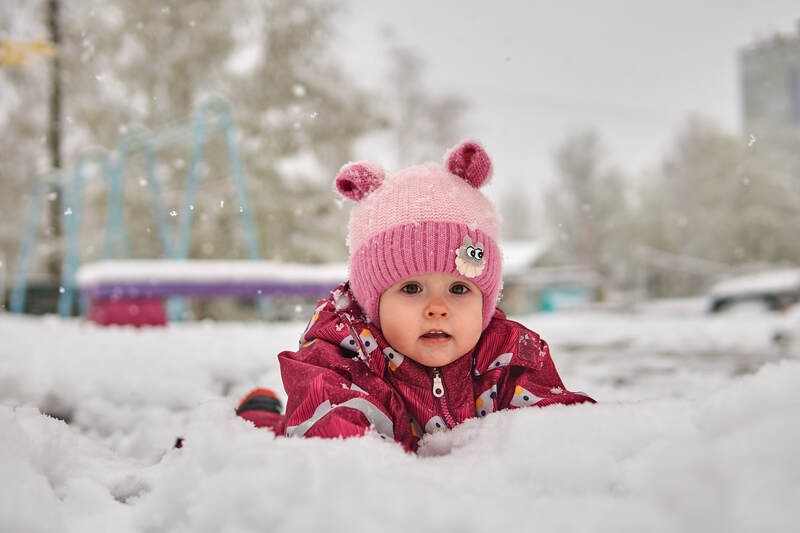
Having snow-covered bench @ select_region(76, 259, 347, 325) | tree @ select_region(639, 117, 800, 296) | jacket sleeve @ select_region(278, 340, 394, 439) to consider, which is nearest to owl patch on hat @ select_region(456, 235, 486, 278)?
jacket sleeve @ select_region(278, 340, 394, 439)

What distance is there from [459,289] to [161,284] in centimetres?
387

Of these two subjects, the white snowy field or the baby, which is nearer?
the white snowy field

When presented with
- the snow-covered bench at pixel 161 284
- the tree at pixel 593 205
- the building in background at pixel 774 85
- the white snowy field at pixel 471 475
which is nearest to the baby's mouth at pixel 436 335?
the white snowy field at pixel 471 475

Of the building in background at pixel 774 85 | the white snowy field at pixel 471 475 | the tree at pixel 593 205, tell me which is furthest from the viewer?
the tree at pixel 593 205

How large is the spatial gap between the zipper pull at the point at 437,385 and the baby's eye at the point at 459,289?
19cm

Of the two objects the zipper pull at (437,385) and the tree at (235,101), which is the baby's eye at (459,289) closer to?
the zipper pull at (437,385)

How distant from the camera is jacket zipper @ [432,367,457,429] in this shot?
1.42m

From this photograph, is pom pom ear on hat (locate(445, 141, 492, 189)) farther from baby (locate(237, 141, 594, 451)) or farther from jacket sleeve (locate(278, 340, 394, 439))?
jacket sleeve (locate(278, 340, 394, 439))

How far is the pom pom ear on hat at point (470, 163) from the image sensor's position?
1638 millimetres

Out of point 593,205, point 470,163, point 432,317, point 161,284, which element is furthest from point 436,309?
point 593,205

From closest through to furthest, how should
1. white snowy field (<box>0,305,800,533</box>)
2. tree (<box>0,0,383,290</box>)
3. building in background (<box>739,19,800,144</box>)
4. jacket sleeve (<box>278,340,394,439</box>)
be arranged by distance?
white snowy field (<box>0,305,800,533</box>) → jacket sleeve (<box>278,340,394,439</box>) → building in background (<box>739,19,800,144</box>) → tree (<box>0,0,383,290</box>)

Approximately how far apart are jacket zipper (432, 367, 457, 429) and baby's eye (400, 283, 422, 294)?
0.62 ft

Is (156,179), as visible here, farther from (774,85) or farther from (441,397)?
(774,85)

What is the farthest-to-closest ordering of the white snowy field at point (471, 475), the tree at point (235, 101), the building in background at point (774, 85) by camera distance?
the tree at point (235, 101) < the building in background at point (774, 85) < the white snowy field at point (471, 475)
